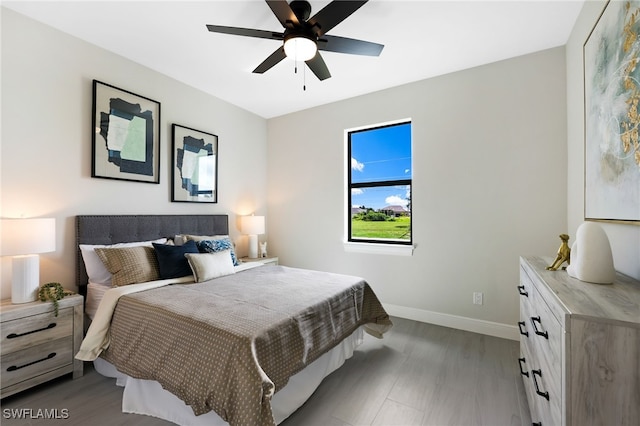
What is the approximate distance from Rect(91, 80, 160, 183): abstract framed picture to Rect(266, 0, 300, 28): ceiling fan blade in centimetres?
192

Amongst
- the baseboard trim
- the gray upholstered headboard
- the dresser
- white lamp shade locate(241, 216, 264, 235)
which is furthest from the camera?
white lamp shade locate(241, 216, 264, 235)

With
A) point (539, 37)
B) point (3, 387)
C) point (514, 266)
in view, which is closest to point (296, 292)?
point (3, 387)

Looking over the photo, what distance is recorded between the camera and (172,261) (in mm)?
2449

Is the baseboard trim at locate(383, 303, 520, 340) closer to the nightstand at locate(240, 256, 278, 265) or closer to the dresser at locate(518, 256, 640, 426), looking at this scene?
the nightstand at locate(240, 256, 278, 265)

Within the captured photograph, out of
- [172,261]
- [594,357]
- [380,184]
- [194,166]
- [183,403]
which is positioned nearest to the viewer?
[594,357]

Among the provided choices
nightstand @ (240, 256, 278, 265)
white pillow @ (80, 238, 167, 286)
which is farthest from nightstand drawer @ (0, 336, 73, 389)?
nightstand @ (240, 256, 278, 265)

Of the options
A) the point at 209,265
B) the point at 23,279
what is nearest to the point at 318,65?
the point at 209,265

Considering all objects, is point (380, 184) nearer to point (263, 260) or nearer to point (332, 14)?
point (263, 260)

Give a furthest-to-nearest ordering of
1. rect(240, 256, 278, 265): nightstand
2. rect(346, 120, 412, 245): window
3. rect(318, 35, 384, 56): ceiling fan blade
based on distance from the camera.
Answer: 1. rect(240, 256, 278, 265): nightstand
2. rect(346, 120, 412, 245): window
3. rect(318, 35, 384, 56): ceiling fan blade

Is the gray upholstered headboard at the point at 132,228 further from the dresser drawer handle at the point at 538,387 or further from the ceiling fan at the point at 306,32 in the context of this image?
the dresser drawer handle at the point at 538,387

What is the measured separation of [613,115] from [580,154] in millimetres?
766

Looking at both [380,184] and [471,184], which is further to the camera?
[380,184]

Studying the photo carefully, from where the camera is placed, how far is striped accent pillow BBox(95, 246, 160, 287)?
2.25 meters

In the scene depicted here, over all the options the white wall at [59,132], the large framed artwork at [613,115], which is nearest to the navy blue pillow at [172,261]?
the white wall at [59,132]
